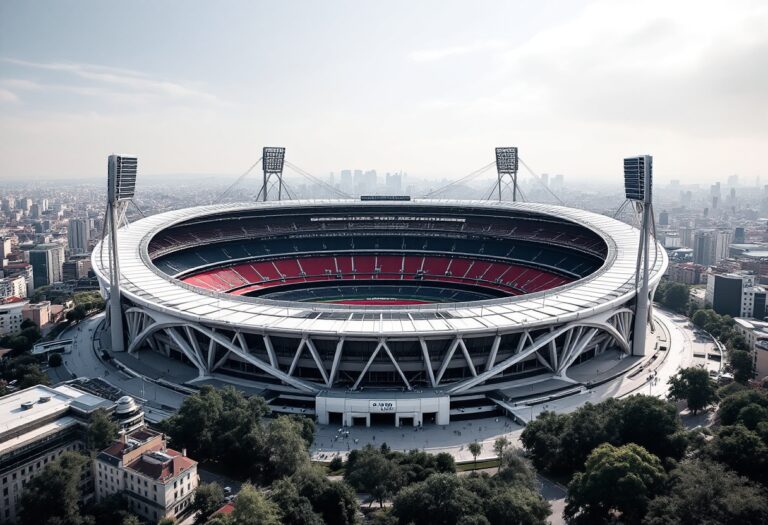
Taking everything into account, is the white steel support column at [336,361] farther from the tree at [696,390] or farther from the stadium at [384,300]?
the tree at [696,390]

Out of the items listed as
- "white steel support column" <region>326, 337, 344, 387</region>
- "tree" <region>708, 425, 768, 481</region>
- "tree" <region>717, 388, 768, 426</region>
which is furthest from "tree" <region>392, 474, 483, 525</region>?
"tree" <region>717, 388, 768, 426</region>

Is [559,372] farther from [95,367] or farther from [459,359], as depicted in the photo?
[95,367]

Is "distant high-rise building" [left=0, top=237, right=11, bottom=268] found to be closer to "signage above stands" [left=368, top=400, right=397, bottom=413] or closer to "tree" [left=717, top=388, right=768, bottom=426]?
"signage above stands" [left=368, top=400, right=397, bottom=413]

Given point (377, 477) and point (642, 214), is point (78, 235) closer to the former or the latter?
point (642, 214)

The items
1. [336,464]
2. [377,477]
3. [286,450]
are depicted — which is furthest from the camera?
[336,464]

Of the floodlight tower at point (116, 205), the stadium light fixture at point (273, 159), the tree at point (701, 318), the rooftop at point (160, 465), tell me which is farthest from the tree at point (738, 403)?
the stadium light fixture at point (273, 159)

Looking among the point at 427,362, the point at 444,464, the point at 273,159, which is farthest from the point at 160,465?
the point at 273,159
